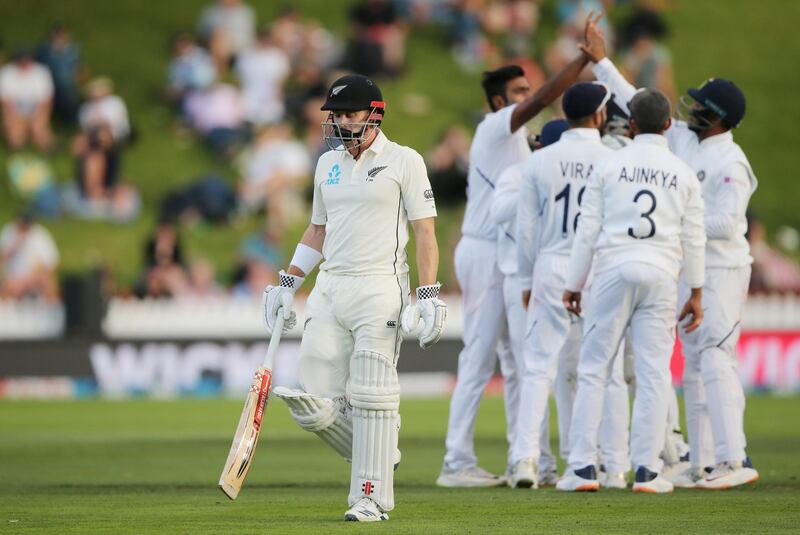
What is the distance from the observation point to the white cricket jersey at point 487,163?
34.8 feet

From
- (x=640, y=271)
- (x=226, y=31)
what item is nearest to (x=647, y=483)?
(x=640, y=271)

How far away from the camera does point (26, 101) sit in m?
23.5

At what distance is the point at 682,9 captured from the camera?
100 feet

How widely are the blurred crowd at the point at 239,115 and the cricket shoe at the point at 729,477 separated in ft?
36.9

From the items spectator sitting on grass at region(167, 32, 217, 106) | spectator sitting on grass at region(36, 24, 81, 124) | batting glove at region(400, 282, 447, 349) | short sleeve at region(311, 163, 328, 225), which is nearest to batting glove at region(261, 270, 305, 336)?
short sleeve at region(311, 163, 328, 225)

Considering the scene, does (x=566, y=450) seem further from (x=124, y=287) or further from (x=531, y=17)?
(x=531, y=17)

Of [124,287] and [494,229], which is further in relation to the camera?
[124,287]

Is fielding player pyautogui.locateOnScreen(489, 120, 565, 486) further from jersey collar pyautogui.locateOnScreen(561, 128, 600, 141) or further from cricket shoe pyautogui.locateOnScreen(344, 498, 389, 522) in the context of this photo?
cricket shoe pyautogui.locateOnScreen(344, 498, 389, 522)

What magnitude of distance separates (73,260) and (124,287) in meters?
1.20

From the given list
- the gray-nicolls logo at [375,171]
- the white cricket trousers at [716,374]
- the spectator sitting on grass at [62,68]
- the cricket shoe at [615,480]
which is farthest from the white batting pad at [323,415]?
the spectator sitting on grass at [62,68]

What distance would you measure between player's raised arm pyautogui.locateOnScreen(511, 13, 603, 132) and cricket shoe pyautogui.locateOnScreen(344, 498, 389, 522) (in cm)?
316

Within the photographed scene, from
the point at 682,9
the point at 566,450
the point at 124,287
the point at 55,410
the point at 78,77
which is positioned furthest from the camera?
the point at 682,9

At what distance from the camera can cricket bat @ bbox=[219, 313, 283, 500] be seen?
789 cm

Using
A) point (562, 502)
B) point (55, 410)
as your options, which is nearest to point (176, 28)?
point (55, 410)
